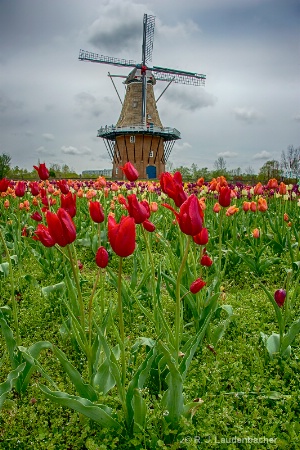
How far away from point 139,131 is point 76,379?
29.4m

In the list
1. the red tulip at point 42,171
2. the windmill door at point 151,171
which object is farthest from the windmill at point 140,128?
the red tulip at point 42,171

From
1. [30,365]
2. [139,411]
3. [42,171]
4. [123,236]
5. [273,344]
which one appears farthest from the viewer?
[42,171]

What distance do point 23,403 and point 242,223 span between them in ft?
13.4

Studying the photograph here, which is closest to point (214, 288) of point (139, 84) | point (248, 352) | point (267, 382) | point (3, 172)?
point (248, 352)

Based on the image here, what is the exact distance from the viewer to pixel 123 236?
1386 mm

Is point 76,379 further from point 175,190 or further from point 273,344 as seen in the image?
point 273,344

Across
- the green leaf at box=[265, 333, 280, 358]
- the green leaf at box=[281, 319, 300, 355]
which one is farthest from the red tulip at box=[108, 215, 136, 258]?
the green leaf at box=[265, 333, 280, 358]

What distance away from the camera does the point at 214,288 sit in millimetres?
2793

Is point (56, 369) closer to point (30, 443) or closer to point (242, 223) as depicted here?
point (30, 443)

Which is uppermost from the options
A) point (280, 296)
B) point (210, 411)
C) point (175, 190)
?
point (175, 190)

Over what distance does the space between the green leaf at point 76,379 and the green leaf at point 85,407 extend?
0.31ft

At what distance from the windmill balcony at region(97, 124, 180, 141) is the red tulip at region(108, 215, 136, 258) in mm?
29461

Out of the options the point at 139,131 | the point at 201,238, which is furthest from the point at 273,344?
the point at 139,131

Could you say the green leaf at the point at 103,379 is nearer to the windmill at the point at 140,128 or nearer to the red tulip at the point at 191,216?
the red tulip at the point at 191,216
